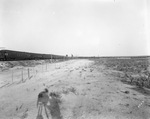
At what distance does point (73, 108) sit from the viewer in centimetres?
534

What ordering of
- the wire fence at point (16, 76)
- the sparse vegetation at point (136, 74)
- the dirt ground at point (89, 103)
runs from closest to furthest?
the dirt ground at point (89, 103)
the sparse vegetation at point (136, 74)
the wire fence at point (16, 76)

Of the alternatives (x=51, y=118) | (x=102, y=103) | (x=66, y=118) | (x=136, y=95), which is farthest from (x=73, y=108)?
(x=136, y=95)

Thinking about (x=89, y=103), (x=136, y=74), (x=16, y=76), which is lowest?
(x=16, y=76)

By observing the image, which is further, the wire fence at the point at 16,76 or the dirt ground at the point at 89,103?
the wire fence at the point at 16,76

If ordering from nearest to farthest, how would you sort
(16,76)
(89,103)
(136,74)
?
(89,103), (136,74), (16,76)

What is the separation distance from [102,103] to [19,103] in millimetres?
4480

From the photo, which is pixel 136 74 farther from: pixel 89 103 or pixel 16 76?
pixel 16 76

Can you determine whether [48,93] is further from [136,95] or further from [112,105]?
[136,95]

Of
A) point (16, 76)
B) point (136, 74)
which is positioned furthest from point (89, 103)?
point (16, 76)

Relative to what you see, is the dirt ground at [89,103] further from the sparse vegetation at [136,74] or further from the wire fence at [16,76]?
the wire fence at [16,76]

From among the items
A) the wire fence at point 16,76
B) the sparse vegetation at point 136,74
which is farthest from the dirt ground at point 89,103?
the wire fence at point 16,76

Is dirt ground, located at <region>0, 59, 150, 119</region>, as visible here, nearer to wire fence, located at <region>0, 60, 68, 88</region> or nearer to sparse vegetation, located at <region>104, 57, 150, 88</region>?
sparse vegetation, located at <region>104, 57, 150, 88</region>

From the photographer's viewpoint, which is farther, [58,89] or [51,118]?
[58,89]

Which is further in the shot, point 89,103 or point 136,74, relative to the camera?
point 136,74
